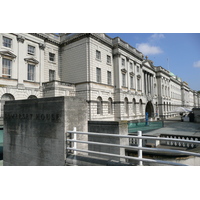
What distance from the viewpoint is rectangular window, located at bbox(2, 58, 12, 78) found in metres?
19.4

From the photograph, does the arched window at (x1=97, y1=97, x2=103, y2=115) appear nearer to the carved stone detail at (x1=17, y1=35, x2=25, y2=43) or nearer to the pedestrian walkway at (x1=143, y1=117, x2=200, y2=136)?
the pedestrian walkway at (x1=143, y1=117, x2=200, y2=136)

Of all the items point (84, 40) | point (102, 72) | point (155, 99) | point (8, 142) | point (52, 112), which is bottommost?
point (8, 142)

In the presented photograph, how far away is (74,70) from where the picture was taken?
25.2 m

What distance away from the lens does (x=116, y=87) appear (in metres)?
28.7

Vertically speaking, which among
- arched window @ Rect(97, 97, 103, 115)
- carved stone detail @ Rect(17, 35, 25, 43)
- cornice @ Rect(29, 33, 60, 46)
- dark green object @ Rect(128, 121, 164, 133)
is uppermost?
cornice @ Rect(29, 33, 60, 46)

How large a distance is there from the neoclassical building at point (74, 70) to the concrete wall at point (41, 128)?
1372 cm

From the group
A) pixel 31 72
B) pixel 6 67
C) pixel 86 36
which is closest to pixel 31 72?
pixel 31 72

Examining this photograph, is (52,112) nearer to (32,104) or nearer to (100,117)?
(32,104)

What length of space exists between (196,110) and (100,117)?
665 inches

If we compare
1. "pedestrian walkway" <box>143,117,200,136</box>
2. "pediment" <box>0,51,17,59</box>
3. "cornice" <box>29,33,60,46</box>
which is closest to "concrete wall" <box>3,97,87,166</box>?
"pedestrian walkway" <box>143,117,200,136</box>

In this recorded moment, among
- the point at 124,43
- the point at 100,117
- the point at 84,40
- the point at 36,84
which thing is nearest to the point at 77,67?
the point at 84,40

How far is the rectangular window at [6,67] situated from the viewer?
765 inches

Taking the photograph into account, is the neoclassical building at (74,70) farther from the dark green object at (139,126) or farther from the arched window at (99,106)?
the dark green object at (139,126)

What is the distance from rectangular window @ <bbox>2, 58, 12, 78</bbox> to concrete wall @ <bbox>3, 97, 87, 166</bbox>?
1471 cm
